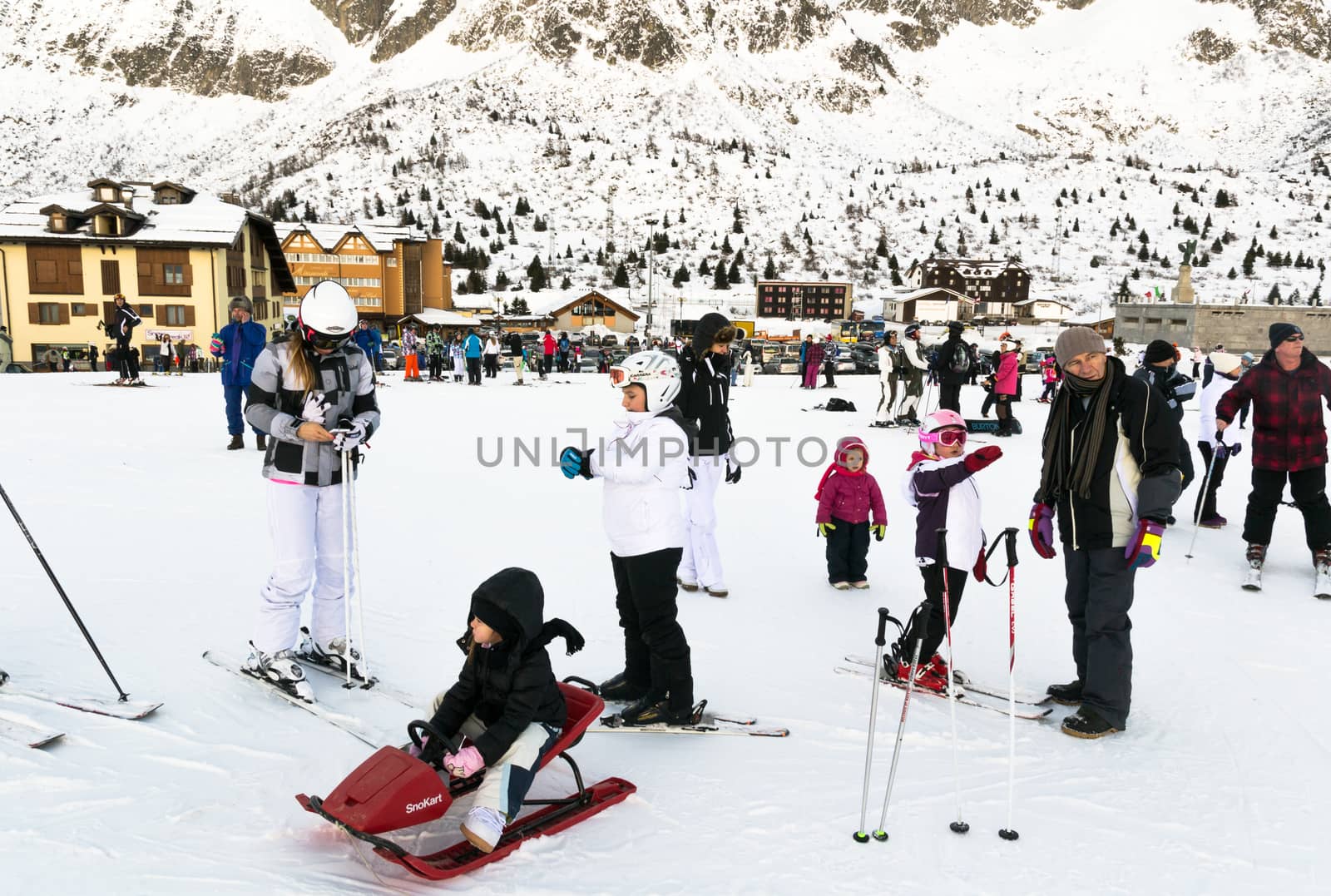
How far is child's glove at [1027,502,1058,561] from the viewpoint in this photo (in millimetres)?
3848

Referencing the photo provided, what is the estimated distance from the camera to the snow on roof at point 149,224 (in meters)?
34.6

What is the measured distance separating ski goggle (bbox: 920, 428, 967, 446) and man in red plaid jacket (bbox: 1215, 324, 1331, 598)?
2801mm

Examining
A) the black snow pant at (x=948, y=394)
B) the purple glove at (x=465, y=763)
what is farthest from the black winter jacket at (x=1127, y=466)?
the black snow pant at (x=948, y=394)

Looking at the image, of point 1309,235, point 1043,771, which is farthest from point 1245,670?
point 1309,235

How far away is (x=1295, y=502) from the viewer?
5715 millimetres

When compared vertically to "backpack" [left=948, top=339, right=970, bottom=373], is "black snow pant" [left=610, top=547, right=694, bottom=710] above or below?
below

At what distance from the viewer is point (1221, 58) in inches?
5999

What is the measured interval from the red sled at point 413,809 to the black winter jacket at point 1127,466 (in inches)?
87.1

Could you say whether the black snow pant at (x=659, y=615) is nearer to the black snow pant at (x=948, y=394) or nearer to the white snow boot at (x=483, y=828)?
the white snow boot at (x=483, y=828)

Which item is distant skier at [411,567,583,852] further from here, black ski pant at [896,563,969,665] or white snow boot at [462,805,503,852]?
black ski pant at [896,563,969,665]

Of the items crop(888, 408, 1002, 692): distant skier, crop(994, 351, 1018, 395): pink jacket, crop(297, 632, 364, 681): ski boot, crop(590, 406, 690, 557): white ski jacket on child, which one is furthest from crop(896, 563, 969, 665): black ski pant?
crop(994, 351, 1018, 395): pink jacket

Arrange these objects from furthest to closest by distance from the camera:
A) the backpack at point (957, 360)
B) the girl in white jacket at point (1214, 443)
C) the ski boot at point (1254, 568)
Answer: the backpack at point (957, 360), the girl in white jacket at point (1214, 443), the ski boot at point (1254, 568)

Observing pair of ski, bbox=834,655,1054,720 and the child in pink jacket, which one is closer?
pair of ski, bbox=834,655,1054,720

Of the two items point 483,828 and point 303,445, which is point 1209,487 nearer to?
point 483,828
